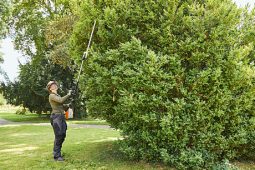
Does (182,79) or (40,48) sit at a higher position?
(40,48)

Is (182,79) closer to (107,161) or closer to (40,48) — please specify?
(107,161)

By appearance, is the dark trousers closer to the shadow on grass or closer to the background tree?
A: the shadow on grass

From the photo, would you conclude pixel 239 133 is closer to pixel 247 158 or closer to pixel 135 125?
pixel 247 158

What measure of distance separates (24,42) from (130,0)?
31.4m

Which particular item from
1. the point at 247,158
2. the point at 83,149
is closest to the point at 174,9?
the point at 247,158

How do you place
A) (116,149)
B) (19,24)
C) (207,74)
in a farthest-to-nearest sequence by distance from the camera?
1. (19,24)
2. (116,149)
3. (207,74)

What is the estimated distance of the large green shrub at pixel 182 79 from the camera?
7031 mm

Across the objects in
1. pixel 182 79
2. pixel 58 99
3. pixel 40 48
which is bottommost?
pixel 58 99

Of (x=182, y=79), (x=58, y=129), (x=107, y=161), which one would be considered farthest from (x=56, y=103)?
(x=182, y=79)

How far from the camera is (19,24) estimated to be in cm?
3584

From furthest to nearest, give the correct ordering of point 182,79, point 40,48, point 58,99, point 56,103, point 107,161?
point 40,48 < point 56,103 < point 58,99 < point 107,161 < point 182,79

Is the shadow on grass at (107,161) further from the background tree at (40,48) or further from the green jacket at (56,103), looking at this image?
the background tree at (40,48)

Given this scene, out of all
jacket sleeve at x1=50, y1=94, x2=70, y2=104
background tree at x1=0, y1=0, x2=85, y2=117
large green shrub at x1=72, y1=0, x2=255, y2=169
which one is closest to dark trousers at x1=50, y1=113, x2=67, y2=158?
jacket sleeve at x1=50, y1=94, x2=70, y2=104

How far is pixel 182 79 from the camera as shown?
7.29 meters
